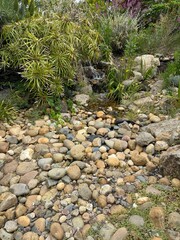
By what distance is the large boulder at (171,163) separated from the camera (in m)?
2.17

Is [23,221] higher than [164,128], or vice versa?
[164,128]

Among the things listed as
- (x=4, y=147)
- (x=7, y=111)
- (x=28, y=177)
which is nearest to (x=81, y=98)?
(x=7, y=111)

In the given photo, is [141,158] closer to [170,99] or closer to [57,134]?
[57,134]

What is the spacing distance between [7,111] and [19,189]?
1.15 m

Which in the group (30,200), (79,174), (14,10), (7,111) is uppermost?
(14,10)

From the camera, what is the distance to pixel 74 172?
2299 millimetres

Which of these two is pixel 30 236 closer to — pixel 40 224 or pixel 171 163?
pixel 40 224

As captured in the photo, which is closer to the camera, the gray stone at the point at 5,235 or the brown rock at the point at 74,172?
the gray stone at the point at 5,235

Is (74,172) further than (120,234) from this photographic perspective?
Yes

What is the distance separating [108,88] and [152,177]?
5.52 feet

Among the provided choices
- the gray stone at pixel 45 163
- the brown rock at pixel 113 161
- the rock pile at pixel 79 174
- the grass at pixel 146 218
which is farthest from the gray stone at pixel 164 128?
the gray stone at pixel 45 163

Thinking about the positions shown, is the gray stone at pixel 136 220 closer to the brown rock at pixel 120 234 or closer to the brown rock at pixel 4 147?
the brown rock at pixel 120 234

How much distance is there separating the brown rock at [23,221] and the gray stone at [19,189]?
22 cm

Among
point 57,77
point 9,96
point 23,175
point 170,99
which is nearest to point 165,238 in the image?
point 23,175
